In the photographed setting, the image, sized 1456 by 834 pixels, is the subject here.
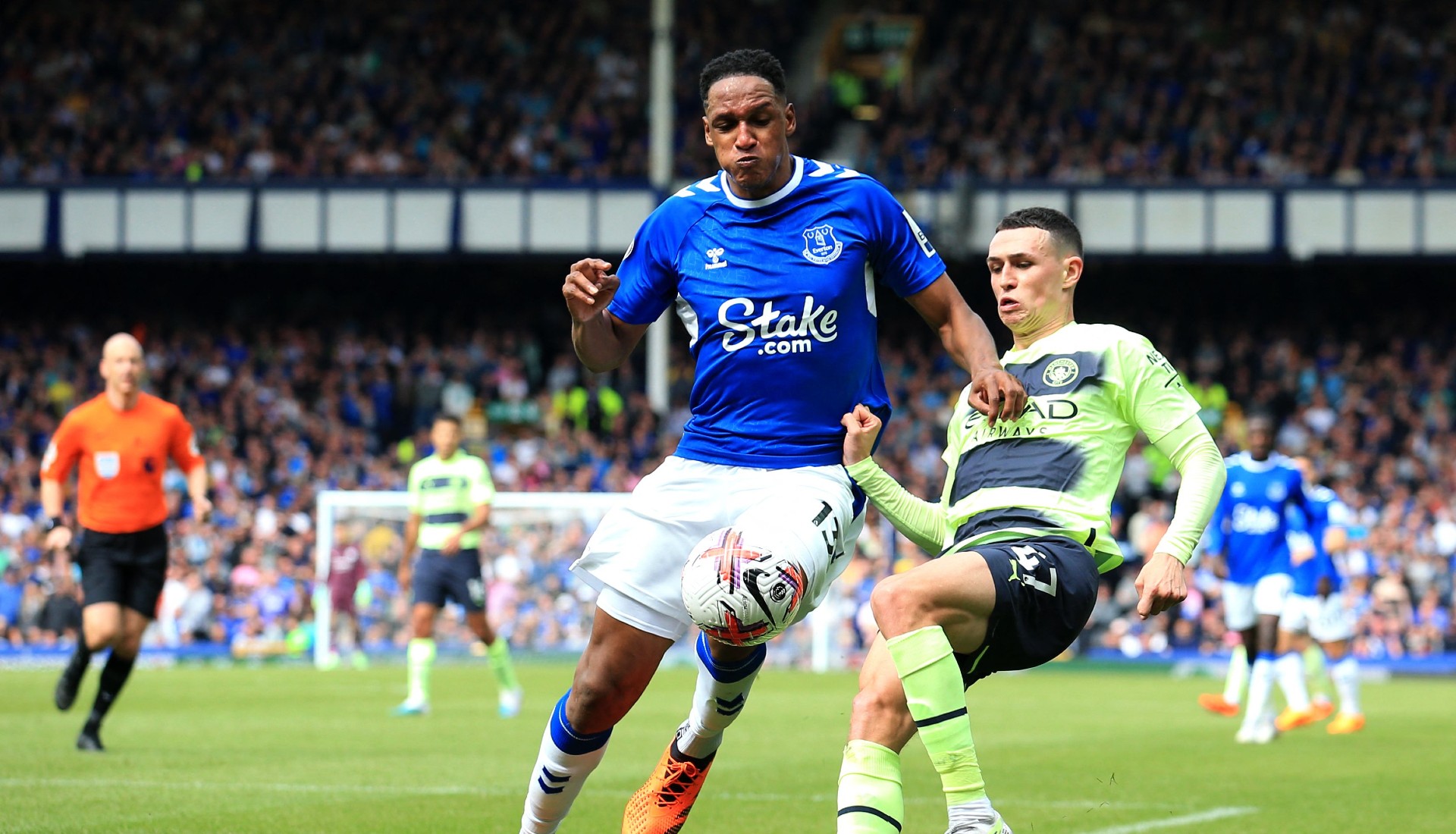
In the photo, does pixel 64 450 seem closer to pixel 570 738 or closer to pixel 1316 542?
pixel 570 738

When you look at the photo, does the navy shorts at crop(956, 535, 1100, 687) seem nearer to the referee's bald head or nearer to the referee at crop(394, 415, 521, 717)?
the referee's bald head

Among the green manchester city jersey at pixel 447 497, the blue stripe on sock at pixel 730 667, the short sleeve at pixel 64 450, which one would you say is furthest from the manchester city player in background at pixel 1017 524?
the green manchester city jersey at pixel 447 497

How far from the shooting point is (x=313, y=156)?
114 ft

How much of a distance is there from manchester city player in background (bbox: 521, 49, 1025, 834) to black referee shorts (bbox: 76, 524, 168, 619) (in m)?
5.81

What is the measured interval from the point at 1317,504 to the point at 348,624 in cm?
1407

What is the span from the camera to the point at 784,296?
5668 mm

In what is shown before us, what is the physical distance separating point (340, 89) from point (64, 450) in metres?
25.8

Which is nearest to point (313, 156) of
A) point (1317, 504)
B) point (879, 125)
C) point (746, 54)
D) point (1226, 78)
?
point (879, 125)

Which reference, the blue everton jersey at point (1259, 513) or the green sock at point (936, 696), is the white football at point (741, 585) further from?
the blue everton jersey at point (1259, 513)

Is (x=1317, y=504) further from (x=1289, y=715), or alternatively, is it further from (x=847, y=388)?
(x=847, y=388)

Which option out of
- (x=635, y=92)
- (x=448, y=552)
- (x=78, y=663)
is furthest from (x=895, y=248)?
(x=635, y=92)

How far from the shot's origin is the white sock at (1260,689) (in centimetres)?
1288

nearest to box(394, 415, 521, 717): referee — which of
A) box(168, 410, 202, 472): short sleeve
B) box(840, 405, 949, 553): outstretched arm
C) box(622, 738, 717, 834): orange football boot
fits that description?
box(168, 410, 202, 472): short sleeve

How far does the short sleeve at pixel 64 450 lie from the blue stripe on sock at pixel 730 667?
612 centimetres
